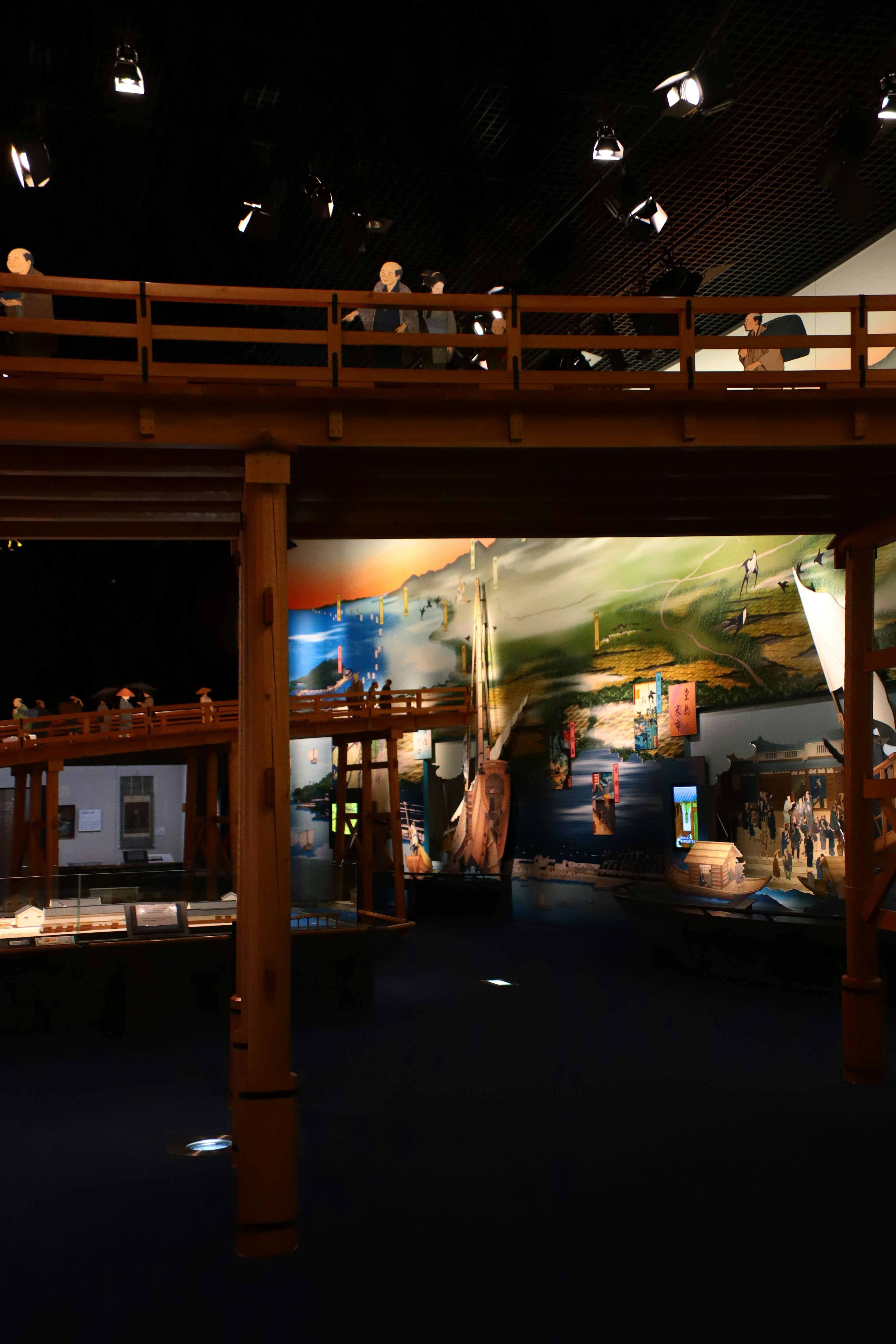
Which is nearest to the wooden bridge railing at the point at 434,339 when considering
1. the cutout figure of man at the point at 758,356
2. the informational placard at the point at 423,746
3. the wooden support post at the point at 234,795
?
the cutout figure of man at the point at 758,356

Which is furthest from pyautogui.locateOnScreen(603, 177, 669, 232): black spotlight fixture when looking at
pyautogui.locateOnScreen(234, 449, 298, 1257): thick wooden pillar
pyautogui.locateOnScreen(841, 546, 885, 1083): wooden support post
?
pyautogui.locateOnScreen(234, 449, 298, 1257): thick wooden pillar

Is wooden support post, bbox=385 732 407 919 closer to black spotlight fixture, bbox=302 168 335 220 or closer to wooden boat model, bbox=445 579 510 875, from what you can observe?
wooden boat model, bbox=445 579 510 875

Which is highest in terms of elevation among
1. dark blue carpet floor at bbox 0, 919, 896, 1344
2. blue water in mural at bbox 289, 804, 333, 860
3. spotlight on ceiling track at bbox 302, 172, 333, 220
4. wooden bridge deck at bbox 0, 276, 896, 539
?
spotlight on ceiling track at bbox 302, 172, 333, 220

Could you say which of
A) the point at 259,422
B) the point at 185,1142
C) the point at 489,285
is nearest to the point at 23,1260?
the point at 185,1142

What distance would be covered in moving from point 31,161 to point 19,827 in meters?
13.5

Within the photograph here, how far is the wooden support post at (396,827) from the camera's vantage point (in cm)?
1844

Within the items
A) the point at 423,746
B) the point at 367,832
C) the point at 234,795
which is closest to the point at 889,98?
the point at 367,832

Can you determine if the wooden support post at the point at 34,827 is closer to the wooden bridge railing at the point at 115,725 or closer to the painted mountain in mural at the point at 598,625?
the wooden bridge railing at the point at 115,725

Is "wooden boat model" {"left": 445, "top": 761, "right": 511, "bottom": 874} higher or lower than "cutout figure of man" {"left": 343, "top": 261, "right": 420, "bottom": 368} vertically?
lower

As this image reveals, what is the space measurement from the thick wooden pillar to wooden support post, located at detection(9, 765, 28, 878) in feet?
48.4

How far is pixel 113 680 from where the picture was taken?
24.9 meters

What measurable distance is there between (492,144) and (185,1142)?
11.1 metres

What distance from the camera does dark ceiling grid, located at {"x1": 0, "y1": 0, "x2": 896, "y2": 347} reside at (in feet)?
35.2

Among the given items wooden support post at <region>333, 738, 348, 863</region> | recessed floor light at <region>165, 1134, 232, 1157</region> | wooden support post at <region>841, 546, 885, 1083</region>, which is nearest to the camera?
recessed floor light at <region>165, 1134, 232, 1157</region>
